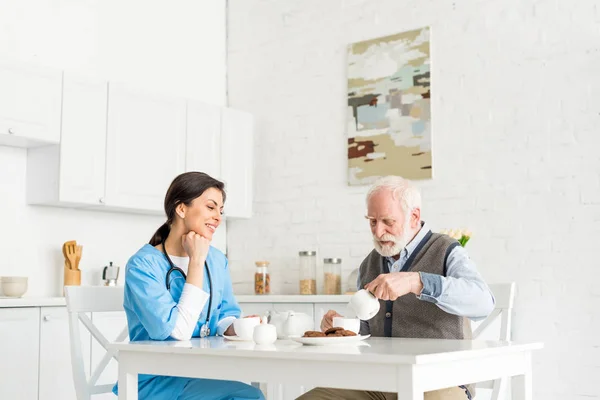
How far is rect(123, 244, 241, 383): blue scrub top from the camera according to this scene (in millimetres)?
2447

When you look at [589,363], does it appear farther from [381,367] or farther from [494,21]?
[381,367]

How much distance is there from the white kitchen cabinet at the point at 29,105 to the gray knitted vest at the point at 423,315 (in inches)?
87.4

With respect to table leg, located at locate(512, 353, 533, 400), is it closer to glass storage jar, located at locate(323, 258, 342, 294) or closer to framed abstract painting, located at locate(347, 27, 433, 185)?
framed abstract painting, located at locate(347, 27, 433, 185)

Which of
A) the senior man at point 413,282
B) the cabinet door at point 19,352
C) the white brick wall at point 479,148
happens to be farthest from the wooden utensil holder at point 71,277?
the senior man at point 413,282

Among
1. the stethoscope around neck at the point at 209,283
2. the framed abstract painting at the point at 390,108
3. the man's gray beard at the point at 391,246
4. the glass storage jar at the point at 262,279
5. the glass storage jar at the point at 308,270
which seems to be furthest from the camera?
the glass storage jar at the point at 262,279

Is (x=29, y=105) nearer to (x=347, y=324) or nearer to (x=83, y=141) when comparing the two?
(x=83, y=141)

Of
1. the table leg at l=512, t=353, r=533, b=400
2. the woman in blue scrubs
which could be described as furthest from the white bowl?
the table leg at l=512, t=353, r=533, b=400

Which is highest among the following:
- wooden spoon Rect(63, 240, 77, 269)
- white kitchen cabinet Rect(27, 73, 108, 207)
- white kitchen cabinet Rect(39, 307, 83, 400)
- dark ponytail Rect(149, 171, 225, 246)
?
white kitchen cabinet Rect(27, 73, 108, 207)

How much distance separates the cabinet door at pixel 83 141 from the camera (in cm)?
427

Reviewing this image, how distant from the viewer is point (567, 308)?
4090 millimetres

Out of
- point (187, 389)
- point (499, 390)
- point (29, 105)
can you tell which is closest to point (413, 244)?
point (499, 390)

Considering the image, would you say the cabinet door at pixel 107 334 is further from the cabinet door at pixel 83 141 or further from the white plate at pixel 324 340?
the white plate at pixel 324 340

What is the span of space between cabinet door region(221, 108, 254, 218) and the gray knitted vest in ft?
8.45

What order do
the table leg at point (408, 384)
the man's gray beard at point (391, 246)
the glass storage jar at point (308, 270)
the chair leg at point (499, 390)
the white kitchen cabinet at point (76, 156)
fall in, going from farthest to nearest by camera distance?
the glass storage jar at point (308, 270)
the white kitchen cabinet at point (76, 156)
the chair leg at point (499, 390)
the man's gray beard at point (391, 246)
the table leg at point (408, 384)
